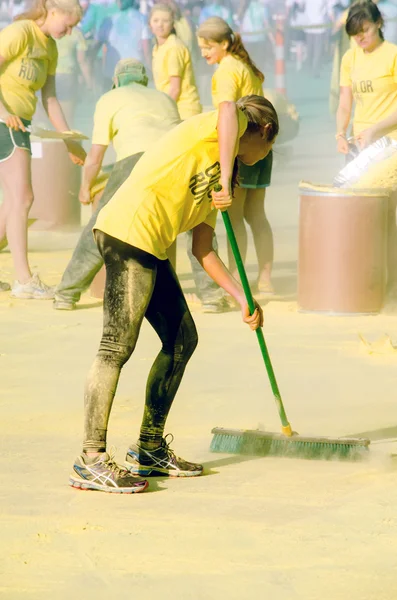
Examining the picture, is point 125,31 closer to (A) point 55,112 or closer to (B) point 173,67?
(B) point 173,67

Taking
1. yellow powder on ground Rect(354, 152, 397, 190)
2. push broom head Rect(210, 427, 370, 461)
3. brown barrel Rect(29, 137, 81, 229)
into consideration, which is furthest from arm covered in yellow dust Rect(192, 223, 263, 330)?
brown barrel Rect(29, 137, 81, 229)

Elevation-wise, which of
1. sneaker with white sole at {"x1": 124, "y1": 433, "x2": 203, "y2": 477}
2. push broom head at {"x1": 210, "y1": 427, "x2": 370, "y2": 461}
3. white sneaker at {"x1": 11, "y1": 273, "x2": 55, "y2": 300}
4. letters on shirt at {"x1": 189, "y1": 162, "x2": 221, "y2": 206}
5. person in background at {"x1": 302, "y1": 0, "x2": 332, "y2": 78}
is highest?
letters on shirt at {"x1": 189, "y1": 162, "x2": 221, "y2": 206}

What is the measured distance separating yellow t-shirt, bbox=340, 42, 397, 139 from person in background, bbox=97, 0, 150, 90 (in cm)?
1210

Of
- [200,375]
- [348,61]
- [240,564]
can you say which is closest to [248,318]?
[240,564]

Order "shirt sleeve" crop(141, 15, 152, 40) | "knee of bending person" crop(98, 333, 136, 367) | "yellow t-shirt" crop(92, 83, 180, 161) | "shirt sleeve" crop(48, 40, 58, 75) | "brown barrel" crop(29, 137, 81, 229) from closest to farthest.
Result: "knee of bending person" crop(98, 333, 136, 367) < "yellow t-shirt" crop(92, 83, 180, 161) < "shirt sleeve" crop(48, 40, 58, 75) < "brown barrel" crop(29, 137, 81, 229) < "shirt sleeve" crop(141, 15, 152, 40)

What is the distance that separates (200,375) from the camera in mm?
6930

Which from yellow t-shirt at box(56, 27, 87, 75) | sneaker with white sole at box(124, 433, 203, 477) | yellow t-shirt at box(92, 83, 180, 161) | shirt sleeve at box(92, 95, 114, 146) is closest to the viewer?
sneaker with white sole at box(124, 433, 203, 477)

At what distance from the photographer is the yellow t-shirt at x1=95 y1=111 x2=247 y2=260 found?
15.4ft

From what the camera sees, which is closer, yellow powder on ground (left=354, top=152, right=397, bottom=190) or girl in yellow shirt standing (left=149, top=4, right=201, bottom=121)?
yellow powder on ground (left=354, top=152, right=397, bottom=190)

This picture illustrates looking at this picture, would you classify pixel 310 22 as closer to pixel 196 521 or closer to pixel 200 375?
pixel 200 375

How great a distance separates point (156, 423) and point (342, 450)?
29.1 inches

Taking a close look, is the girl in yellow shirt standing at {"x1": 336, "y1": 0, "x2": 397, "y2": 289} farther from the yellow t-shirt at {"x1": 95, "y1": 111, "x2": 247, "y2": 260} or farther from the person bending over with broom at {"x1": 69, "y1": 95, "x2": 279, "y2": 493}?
the yellow t-shirt at {"x1": 95, "y1": 111, "x2": 247, "y2": 260}

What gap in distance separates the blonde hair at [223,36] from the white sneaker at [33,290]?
78.7 inches

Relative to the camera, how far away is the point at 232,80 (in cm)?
888
